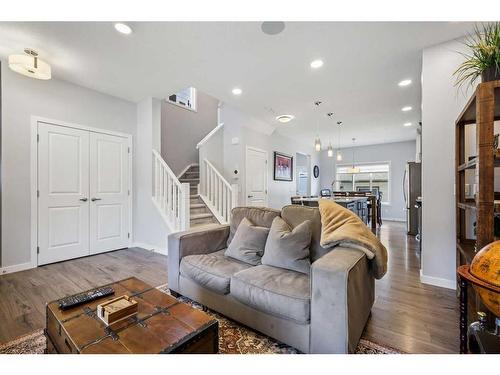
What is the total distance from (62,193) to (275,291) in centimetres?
343

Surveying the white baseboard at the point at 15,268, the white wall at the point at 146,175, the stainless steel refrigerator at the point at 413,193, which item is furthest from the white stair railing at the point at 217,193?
the stainless steel refrigerator at the point at 413,193

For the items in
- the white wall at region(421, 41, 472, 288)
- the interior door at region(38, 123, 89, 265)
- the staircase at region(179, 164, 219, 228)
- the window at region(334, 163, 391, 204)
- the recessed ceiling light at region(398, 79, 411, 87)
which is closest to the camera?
the white wall at region(421, 41, 472, 288)

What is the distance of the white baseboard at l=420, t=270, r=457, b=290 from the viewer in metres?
2.43

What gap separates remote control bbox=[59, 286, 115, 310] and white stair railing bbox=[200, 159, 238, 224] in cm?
285

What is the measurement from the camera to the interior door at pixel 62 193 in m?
3.19

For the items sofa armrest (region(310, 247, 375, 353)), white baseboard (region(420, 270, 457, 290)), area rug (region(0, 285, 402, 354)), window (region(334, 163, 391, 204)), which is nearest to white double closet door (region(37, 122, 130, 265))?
area rug (region(0, 285, 402, 354))

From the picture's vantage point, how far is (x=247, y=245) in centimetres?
209

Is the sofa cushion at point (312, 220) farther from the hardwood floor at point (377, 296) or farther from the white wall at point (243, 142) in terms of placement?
the white wall at point (243, 142)

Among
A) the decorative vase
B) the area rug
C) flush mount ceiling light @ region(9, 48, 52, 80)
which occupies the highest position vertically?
flush mount ceiling light @ region(9, 48, 52, 80)

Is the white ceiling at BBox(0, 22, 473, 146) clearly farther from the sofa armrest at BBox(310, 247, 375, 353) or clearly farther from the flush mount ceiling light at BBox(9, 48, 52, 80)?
the sofa armrest at BBox(310, 247, 375, 353)

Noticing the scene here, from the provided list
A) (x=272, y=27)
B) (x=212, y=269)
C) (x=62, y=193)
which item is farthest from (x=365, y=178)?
(x=62, y=193)

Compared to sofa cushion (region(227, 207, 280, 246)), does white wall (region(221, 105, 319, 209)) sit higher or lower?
higher

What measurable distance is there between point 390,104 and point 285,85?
218cm
